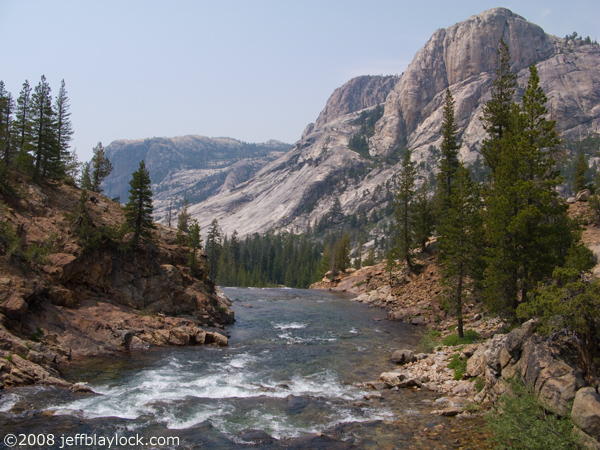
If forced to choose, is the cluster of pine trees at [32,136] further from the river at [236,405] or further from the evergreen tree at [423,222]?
the evergreen tree at [423,222]

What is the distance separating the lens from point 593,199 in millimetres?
38875

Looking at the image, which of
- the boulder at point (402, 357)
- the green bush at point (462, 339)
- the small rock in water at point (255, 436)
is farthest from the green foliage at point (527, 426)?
the green bush at point (462, 339)

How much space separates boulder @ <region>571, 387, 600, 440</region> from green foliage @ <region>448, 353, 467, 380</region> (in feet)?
27.4

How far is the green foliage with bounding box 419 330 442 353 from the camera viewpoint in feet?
91.6

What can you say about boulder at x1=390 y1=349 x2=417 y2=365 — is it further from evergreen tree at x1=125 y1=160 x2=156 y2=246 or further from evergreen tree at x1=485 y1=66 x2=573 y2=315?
evergreen tree at x1=125 y1=160 x2=156 y2=246

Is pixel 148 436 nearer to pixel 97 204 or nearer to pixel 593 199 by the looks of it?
pixel 97 204

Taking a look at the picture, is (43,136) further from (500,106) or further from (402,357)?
(500,106)

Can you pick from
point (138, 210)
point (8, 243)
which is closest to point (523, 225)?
point (138, 210)

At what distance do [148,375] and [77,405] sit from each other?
16.8 feet

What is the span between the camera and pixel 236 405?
1692cm

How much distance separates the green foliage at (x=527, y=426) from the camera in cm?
1092

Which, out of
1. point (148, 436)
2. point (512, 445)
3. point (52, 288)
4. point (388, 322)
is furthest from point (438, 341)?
point (52, 288)

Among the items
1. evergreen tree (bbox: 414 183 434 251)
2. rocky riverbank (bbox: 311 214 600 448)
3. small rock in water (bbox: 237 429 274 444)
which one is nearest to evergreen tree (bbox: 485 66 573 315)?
rocky riverbank (bbox: 311 214 600 448)

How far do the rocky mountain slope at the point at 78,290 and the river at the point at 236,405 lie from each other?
2.23 m
